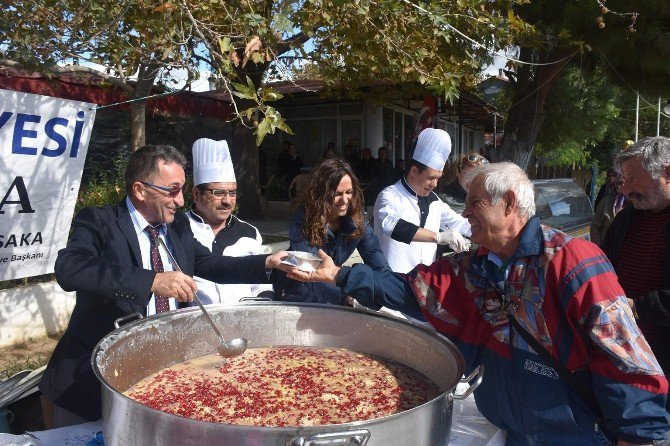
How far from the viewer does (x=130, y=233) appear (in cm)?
210

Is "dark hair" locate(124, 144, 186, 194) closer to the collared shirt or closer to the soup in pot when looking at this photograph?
the collared shirt

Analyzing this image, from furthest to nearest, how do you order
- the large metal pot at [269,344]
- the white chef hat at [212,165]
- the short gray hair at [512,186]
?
the white chef hat at [212,165], the short gray hair at [512,186], the large metal pot at [269,344]

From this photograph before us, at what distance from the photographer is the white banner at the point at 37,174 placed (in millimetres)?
4090

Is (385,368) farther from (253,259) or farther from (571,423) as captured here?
(253,259)

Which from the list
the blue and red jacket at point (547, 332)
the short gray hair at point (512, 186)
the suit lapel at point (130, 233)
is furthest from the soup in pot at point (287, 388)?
the short gray hair at point (512, 186)

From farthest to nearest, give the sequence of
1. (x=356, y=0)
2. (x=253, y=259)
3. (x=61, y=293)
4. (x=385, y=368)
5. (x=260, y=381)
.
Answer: (x=61, y=293) → (x=356, y=0) → (x=253, y=259) → (x=385, y=368) → (x=260, y=381)

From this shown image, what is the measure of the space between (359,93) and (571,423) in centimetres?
1077

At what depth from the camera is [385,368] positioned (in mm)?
1966

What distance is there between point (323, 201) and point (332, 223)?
0.14 metres

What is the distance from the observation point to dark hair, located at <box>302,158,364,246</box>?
308 centimetres

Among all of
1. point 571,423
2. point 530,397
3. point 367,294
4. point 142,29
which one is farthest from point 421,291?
point 142,29

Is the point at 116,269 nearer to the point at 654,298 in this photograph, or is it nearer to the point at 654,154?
the point at 654,298

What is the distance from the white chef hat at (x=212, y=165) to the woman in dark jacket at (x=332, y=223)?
0.44 m

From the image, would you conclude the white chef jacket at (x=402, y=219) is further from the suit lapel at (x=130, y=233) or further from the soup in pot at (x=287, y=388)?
the suit lapel at (x=130, y=233)
